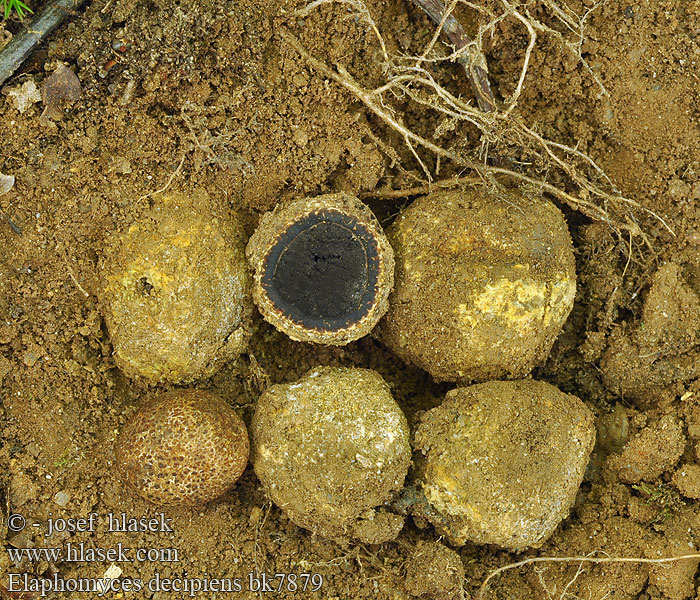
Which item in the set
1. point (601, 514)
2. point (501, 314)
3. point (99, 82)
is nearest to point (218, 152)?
point (99, 82)

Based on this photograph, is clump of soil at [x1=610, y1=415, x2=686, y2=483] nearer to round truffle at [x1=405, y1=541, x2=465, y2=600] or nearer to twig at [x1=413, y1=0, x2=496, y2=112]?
round truffle at [x1=405, y1=541, x2=465, y2=600]

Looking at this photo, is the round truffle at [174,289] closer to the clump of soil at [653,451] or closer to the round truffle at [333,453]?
the round truffle at [333,453]

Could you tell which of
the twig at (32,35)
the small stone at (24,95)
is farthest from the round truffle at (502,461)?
the twig at (32,35)

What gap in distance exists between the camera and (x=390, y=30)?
2.80 m

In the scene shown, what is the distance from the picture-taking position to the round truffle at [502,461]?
241cm

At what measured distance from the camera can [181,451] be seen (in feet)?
7.76

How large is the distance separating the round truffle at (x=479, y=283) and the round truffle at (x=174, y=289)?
64 cm

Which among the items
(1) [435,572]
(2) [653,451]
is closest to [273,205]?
(1) [435,572]

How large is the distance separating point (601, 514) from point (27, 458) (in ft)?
7.39

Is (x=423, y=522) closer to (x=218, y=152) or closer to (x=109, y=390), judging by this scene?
(x=109, y=390)

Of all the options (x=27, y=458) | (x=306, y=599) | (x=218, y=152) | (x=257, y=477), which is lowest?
(x=306, y=599)

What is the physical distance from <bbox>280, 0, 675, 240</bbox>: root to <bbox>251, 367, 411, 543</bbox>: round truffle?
88cm

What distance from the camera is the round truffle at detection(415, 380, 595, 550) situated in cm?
241

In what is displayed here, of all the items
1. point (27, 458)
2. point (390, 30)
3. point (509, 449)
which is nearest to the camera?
point (509, 449)
